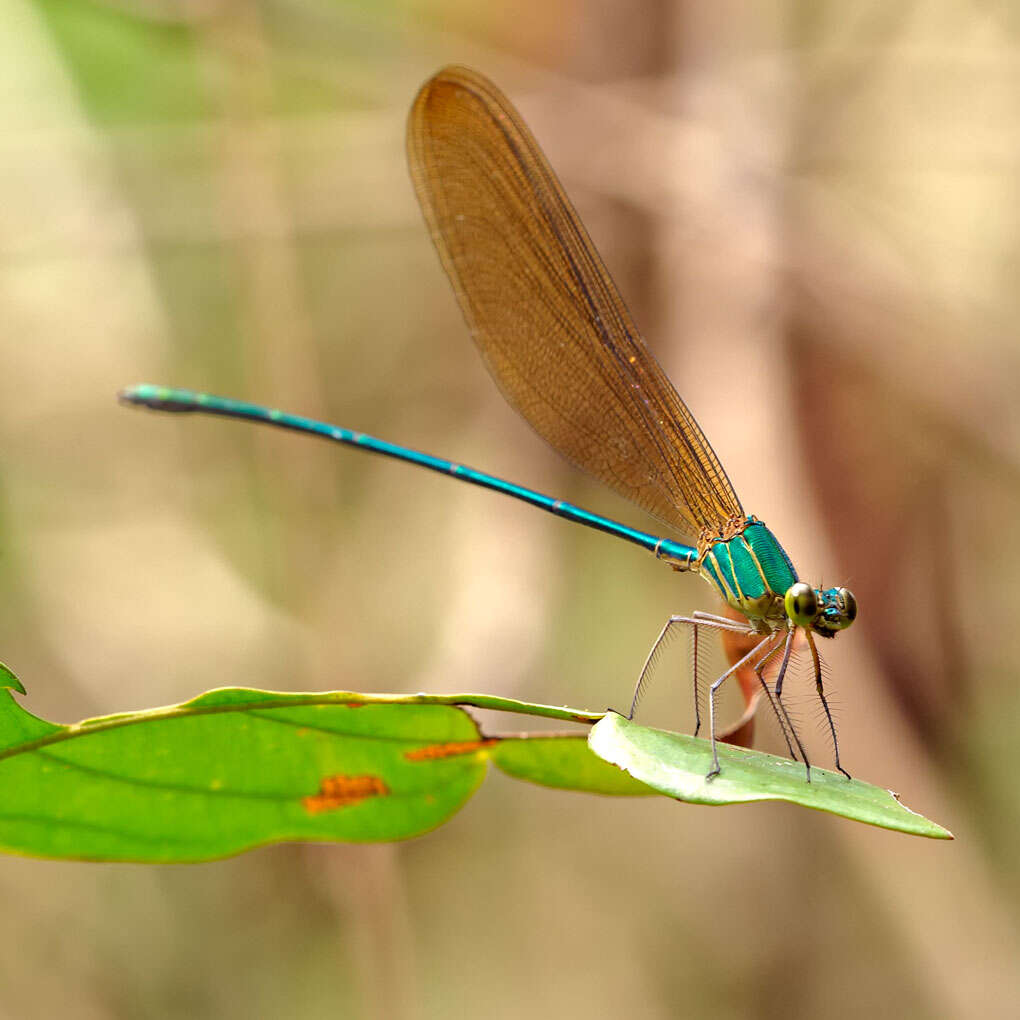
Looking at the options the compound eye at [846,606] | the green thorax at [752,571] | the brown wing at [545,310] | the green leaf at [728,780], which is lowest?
the green leaf at [728,780]

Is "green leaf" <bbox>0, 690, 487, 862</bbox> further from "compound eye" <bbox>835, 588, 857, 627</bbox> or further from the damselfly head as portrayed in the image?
"compound eye" <bbox>835, 588, 857, 627</bbox>

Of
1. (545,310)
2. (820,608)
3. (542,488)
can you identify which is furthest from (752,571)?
(542,488)

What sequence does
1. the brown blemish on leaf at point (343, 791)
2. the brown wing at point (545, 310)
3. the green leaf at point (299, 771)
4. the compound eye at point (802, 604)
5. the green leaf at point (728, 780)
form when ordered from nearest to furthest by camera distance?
the green leaf at point (728, 780) → the green leaf at point (299, 771) → the brown blemish on leaf at point (343, 791) → the compound eye at point (802, 604) → the brown wing at point (545, 310)

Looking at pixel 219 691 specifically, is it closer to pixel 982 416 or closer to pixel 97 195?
pixel 982 416

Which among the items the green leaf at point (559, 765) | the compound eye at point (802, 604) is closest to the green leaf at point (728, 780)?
the green leaf at point (559, 765)

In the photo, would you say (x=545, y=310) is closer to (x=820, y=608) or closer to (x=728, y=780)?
(x=820, y=608)

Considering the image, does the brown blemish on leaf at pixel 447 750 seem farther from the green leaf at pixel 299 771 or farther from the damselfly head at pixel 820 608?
the damselfly head at pixel 820 608
